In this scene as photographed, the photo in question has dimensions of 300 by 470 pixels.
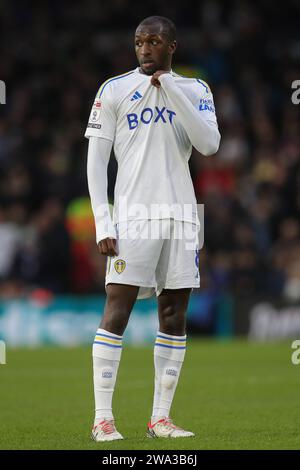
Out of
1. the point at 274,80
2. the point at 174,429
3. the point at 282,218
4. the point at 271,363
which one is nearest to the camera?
the point at 174,429

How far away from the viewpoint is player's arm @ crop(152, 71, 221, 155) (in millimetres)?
6043

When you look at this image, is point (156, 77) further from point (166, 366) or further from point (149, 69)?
point (166, 366)

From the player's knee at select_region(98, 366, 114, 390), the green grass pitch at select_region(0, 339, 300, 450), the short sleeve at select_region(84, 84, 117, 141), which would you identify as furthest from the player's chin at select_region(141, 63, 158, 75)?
the green grass pitch at select_region(0, 339, 300, 450)

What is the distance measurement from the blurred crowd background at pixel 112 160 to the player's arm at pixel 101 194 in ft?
27.0

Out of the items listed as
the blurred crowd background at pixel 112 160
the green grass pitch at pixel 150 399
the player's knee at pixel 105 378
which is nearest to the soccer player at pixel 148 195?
the player's knee at pixel 105 378

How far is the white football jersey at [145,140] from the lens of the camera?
246 inches

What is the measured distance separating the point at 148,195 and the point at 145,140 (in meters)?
0.33

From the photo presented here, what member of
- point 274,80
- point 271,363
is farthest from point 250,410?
point 274,80

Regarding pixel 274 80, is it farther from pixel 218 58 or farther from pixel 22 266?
pixel 22 266

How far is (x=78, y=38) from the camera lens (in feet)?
65.1

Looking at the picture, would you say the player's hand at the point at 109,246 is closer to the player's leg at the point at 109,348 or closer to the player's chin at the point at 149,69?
the player's leg at the point at 109,348

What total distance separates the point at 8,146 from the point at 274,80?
503 cm

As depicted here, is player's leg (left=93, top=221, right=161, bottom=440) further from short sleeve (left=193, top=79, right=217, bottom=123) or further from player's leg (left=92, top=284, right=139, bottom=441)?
short sleeve (left=193, top=79, right=217, bottom=123)

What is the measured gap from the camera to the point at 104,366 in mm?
6094
